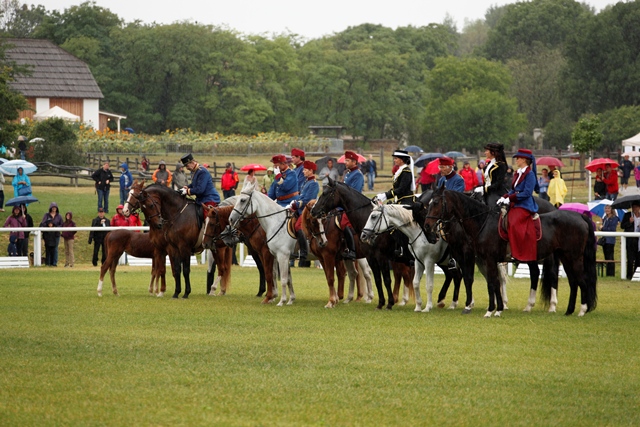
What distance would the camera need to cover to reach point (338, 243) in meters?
18.5

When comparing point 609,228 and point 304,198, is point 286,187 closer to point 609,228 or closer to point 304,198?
point 304,198

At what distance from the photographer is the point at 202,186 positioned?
821 inches

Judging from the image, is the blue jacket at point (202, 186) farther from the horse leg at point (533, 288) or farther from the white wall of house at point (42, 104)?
the white wall of house at point (42, 104)

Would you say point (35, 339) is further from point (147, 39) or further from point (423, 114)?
point (423, 114)

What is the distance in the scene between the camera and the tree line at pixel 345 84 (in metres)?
81.3

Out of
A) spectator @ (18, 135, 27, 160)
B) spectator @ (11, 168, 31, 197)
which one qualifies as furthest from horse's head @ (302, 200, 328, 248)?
spectator @ (18, 135, 27, 160)

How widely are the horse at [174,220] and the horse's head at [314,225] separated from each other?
2.69 meters

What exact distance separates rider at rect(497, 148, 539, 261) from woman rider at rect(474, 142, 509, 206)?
73 cm

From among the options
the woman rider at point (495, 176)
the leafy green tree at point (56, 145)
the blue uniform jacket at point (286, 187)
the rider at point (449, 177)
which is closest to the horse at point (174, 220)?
the blue uniform jacket at point (286, 187)

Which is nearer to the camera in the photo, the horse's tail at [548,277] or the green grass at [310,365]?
the green grass at [310,365]

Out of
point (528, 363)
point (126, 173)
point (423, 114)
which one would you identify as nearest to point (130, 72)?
point (423, 114)

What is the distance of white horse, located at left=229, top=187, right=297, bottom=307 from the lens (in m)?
18.8

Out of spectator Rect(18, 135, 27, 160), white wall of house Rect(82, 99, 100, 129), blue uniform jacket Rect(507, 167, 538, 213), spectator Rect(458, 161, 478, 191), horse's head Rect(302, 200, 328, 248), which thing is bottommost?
horse's head Rect(302, 200, 328, 248)

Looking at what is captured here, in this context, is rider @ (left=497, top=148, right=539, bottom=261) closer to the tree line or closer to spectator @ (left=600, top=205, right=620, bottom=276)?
spectator @ (left=600, top=205, right=620, bottom=276)
